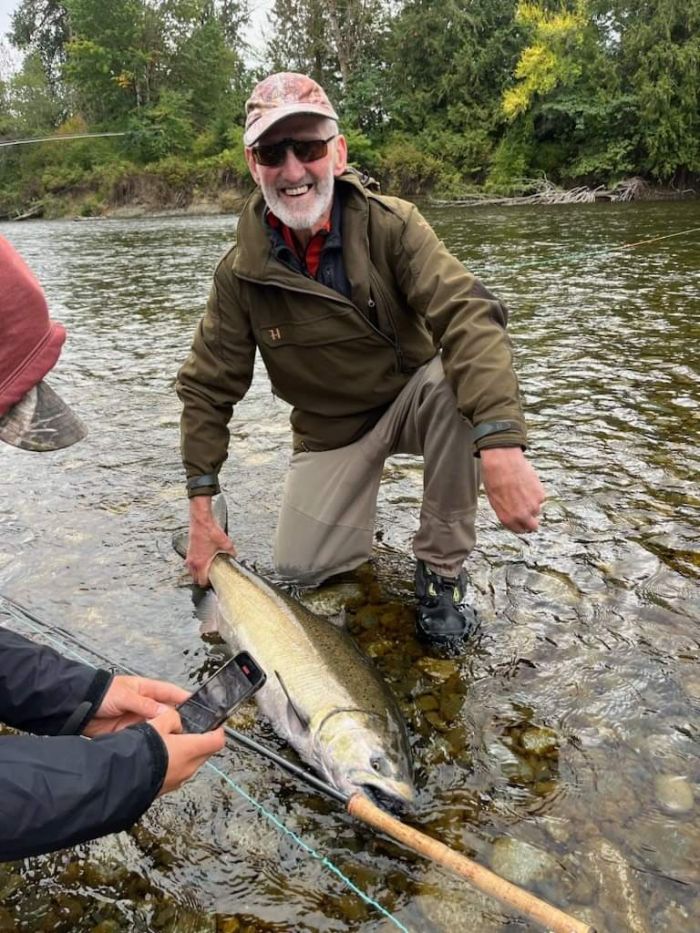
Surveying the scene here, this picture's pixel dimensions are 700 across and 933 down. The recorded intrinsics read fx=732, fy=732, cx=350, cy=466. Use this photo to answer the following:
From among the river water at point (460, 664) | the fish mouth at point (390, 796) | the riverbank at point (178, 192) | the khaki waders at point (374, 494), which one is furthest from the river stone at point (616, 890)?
the riverbank at point (178, 192)

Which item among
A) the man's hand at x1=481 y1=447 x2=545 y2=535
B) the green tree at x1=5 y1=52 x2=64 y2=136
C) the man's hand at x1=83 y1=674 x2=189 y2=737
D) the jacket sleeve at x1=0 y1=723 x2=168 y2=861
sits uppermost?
the green tree at x1=5 y1=52 x2=64 y2=136

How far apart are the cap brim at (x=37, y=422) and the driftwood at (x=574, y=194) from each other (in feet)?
89.9

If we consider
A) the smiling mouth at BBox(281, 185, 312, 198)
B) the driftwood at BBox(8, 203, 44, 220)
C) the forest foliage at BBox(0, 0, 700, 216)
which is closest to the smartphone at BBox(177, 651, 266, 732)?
the smiling mouth at BBox(281, 185, 312, 198)

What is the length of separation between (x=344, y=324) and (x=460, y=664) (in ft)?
4.95

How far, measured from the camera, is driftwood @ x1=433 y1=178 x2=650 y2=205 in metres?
26.7

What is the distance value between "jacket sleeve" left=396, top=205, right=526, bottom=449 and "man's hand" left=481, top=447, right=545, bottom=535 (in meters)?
0.04

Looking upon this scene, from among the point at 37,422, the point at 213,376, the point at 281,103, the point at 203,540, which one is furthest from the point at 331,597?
the point at 281,103

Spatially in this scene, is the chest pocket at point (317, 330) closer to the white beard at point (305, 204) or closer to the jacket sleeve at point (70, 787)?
the white beard at point (305, 204)

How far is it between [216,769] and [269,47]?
4863cm

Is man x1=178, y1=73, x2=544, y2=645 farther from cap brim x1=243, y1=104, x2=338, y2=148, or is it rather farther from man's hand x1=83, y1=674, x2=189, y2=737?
man's hand x1=83, y1=674, x2=189, y2=737

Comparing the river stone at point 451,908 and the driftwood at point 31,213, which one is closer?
the river stone at point 451,908

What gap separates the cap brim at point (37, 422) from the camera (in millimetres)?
1856

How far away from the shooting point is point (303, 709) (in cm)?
245

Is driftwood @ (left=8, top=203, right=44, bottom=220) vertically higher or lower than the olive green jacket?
higher
